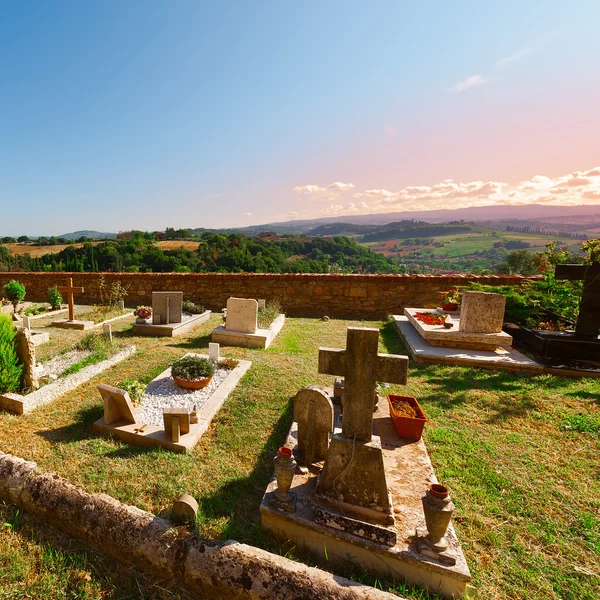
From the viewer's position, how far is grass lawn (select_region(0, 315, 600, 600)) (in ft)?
7.73

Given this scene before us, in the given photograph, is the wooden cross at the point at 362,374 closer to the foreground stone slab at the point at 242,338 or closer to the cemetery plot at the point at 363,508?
the cemetery plot at the point at 363,508

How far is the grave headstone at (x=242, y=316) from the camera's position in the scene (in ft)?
25.8

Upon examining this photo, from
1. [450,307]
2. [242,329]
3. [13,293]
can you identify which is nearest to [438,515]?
[242,329]

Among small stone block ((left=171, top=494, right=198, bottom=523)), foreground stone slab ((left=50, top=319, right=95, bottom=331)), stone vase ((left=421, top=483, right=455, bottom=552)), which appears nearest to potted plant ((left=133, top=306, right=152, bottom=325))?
foreground stone slab ((left=50, top=319, right=95, bottom=331))

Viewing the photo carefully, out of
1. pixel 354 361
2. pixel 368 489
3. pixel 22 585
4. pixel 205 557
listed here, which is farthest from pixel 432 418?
pixel 22 585

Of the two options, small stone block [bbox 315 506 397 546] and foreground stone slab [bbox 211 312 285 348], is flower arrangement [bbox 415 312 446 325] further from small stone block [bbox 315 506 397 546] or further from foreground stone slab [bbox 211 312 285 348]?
small stone block [bbox 315 506 397 546]

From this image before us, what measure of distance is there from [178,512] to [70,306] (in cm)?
891

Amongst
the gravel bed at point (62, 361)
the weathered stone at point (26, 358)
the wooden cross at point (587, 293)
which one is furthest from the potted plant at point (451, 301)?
the weathered stone at point (26, 358)

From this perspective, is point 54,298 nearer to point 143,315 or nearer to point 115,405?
point 143,315

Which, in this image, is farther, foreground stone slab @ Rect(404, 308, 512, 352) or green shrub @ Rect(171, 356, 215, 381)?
foreground stone slab @ Rect(404, 308, 512, 352)

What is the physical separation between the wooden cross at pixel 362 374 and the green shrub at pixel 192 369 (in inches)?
128

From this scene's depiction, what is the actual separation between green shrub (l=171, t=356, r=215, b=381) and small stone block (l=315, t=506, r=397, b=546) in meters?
3.21

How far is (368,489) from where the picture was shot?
2.57 metres

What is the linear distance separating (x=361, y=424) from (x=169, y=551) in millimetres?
1668
